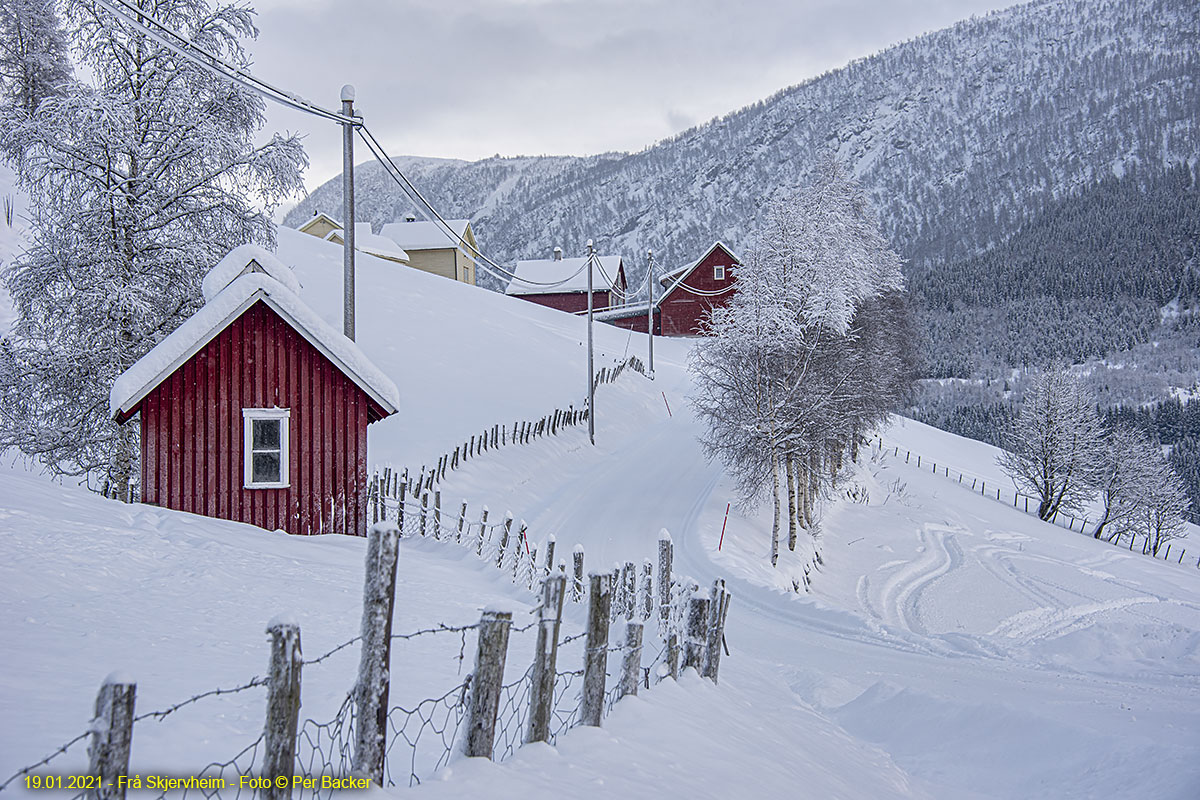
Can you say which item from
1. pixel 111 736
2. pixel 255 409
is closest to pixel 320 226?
pixel 255 409

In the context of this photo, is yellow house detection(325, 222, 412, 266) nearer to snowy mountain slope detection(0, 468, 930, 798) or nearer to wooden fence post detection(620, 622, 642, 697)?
snowy mountain slope detection(0, 468, 930, 798)

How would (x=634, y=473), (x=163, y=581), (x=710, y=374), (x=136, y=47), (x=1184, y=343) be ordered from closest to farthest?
(x=163, y=581) → (x=136, y=47) → (x=710, y=374) → (x=634, y=473) → (x=1184, y=343)

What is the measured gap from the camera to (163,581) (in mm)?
7820

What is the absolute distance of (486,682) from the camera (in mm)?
4059

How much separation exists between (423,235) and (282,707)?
6425 centimetres

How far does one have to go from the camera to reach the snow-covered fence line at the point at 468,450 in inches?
570

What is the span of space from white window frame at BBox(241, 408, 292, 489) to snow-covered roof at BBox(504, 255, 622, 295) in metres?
53.2

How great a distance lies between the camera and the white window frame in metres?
12.4

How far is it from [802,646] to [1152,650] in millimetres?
6239

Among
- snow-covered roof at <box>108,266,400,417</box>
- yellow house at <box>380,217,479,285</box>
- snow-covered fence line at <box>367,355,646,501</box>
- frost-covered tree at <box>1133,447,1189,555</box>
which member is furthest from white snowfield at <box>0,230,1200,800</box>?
yellow house at <box>380,217,479,285</box>

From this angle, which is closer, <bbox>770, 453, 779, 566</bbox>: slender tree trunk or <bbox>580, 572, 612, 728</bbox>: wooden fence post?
<bbox>580, 572, 612, 728</bbox>: wooden fence post

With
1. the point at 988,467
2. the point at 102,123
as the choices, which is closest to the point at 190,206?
the point at 102,123

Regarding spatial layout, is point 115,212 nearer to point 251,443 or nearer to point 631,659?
point 251,443

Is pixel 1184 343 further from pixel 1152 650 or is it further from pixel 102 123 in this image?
pixel 102 123
